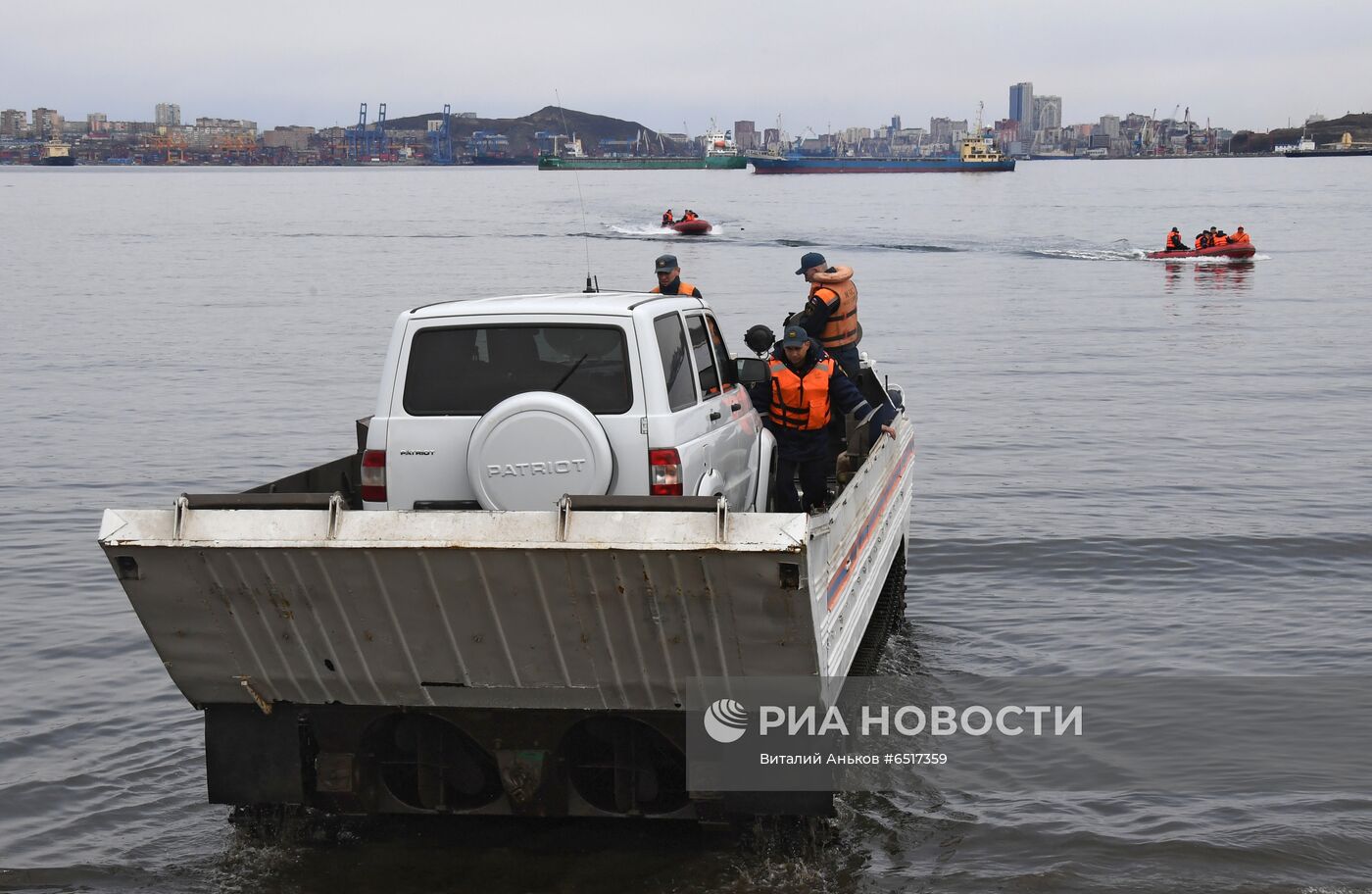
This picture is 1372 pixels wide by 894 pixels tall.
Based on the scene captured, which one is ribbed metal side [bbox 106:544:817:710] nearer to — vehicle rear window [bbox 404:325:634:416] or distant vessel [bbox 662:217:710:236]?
vehicle rear window [bbox 404:325:634:416]

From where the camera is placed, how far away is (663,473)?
6.48 m

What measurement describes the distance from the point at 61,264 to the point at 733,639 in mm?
53979

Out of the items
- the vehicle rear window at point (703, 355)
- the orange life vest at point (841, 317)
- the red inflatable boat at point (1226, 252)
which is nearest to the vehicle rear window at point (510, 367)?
the vehicle rear window at point (703, 355)

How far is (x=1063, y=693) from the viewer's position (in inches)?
372

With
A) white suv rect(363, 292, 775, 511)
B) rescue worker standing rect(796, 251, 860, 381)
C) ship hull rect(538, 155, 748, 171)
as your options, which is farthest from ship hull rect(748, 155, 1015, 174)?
white suv rect(363, 292, 775, 511)

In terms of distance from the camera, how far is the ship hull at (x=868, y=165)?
169 m

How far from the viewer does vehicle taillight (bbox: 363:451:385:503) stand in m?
6.63

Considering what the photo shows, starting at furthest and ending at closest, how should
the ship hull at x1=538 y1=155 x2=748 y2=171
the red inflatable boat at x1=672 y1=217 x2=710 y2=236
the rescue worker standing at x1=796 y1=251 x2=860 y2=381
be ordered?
the ship hull at x1=538 y1=155 x2=748 y2=171, the red inflatable boat at x1=672 y1=217 x2=710 y2=236, the rescue worker standing at x1=796 y1=251 x2=860 y2=381

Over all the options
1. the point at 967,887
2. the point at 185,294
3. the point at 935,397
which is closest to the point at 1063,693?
the point at 967,887

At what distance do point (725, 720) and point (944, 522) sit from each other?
8.54m

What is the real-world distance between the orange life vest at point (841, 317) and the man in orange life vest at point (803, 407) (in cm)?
196

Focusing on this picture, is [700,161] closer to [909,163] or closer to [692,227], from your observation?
[909,163]

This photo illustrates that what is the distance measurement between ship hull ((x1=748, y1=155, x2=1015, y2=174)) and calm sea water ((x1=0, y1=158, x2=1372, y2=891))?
122545 mm

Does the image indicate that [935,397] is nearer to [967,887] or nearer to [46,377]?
[46,377]
